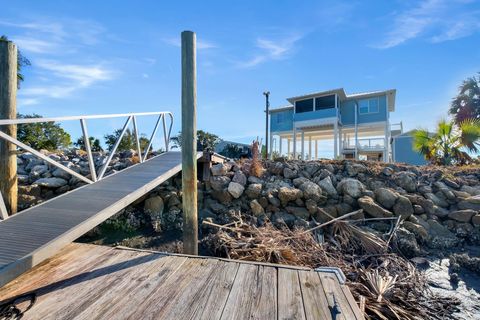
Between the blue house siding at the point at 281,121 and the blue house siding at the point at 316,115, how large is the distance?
1.37 meters

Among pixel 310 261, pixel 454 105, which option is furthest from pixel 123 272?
pixel 454 105

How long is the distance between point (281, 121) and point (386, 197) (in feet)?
50.5

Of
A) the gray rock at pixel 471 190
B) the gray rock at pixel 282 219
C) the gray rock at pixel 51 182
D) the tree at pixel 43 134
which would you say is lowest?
the gray rock at pixel 282 219

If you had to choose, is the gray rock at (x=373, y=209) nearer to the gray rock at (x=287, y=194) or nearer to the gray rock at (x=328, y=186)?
the gray rock at (x=328, y=186)

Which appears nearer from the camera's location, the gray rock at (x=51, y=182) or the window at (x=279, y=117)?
the gray rock at (x=51, y=182)

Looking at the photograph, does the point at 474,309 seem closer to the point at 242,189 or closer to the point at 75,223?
the point at 242,189

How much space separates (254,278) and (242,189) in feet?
11.0

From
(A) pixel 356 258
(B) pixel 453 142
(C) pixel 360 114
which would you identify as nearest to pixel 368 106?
(C) pixel 360 114

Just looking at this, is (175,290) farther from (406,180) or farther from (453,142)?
(453,142)

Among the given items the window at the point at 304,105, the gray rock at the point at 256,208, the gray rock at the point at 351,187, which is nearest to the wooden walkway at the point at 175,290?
the gray rock at the point at 256,208

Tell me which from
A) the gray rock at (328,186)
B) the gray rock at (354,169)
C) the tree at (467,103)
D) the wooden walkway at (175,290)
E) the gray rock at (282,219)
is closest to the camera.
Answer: the wooden walkway at (175,290)

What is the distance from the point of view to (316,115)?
17.4 meters

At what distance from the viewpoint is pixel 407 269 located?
150 inches

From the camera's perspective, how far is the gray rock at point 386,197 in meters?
5.45
